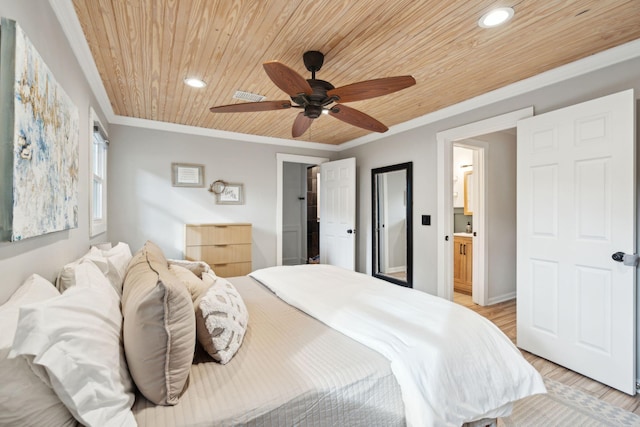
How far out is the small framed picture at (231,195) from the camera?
4.21m

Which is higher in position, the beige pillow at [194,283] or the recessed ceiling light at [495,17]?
the recessed ceiling light at [495,17]

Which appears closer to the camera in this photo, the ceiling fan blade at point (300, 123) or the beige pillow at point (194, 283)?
the beige pillow at point (194, 283)

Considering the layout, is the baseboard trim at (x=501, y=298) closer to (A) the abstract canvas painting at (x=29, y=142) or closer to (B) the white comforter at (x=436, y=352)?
(B) the white comforter at (x=436, y=352)

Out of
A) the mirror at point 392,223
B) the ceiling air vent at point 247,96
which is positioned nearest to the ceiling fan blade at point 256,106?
the ceiling air vent at point 247,96

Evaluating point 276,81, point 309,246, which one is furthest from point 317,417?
point 309,246

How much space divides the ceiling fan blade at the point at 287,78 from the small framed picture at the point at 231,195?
2569 mm

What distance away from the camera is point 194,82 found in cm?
264

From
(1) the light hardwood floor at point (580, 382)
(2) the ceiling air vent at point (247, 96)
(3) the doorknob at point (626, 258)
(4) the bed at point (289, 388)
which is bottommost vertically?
(1) the light hardwood floor at point (580, 382)

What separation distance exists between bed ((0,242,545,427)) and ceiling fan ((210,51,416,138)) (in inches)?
→ 47.2

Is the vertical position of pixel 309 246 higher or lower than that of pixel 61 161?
lower

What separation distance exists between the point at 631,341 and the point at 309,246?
16.3 feet

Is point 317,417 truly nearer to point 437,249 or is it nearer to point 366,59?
point 366,59

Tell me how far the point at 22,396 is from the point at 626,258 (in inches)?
120

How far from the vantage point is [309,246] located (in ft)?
21.0
